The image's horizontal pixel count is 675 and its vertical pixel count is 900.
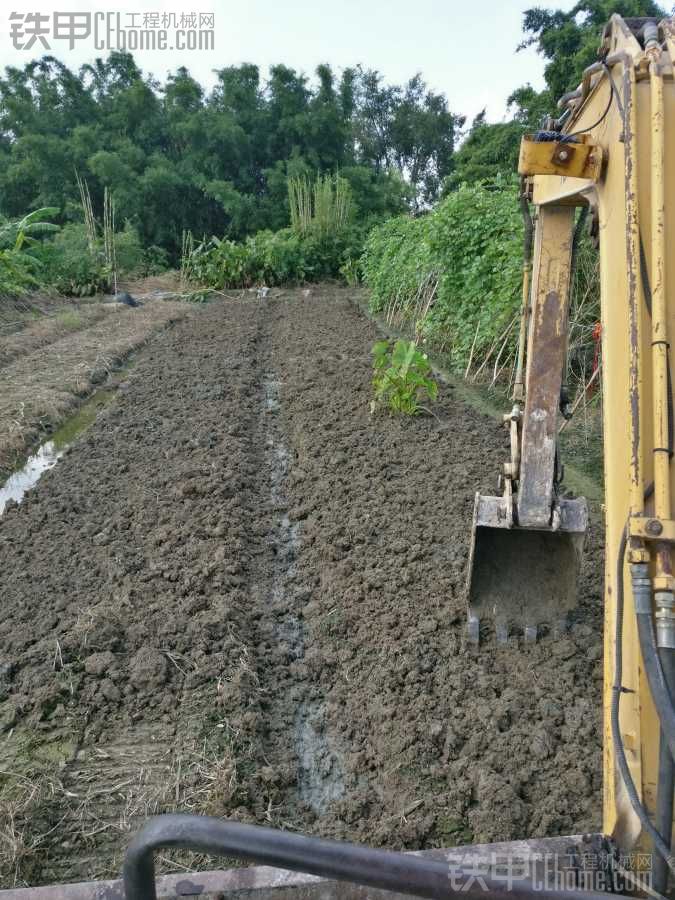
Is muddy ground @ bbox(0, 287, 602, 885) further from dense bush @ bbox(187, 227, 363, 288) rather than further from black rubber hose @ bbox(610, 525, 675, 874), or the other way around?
dense bush @ bbox(187, 227, 363, 288)

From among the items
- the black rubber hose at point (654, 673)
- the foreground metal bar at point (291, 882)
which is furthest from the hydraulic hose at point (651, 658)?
the foreground metal bar at point (291, 882)

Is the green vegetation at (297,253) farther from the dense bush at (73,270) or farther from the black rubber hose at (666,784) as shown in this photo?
the black rubber hose at (666,784)

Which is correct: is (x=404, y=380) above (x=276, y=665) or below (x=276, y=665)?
above

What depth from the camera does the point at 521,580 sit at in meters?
3.37

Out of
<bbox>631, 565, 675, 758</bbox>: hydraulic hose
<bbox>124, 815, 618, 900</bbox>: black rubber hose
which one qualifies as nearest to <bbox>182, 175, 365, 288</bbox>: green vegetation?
<bbox>631, 565, 675, 758</bbox>: hydraulic hose

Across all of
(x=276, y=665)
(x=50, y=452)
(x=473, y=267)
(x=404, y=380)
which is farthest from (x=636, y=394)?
(x=473, y=267)

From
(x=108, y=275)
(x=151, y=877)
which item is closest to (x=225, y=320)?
(x=108, y=275)

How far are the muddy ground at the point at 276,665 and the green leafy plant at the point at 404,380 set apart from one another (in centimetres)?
62

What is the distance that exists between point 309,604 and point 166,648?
0.86m

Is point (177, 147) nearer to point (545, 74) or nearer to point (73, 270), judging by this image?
point (73, 270)

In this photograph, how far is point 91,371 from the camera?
31.4 ft

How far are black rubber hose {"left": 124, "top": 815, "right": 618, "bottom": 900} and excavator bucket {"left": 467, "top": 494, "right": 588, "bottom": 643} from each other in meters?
2.24

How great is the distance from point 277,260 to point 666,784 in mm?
21545

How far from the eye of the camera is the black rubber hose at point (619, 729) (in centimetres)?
143
